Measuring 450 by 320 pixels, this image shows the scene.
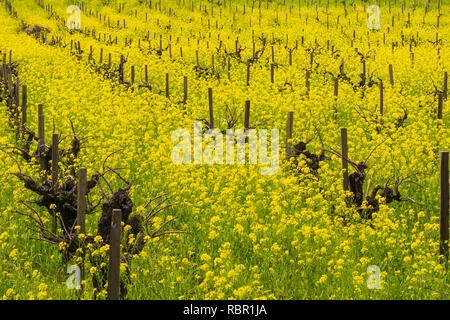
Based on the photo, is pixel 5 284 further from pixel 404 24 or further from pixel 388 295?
pixel 404 24

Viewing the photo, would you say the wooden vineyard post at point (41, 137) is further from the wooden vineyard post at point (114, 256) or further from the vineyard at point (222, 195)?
the wooden vineyard post at point (114, 256)

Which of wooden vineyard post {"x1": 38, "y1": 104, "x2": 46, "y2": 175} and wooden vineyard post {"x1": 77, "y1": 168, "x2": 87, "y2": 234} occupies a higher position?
wooden vineyard post {"x1": 38, "y1": 104, "x2": 46, "y2": 175}

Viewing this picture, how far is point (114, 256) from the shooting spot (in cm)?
430

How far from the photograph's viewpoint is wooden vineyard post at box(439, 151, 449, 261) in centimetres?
564

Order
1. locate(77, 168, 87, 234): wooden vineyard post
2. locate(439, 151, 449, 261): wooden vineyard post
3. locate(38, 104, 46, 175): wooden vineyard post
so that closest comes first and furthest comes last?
locate(77, 168, 87, 234): wooden vineyard post
locate(439, 151, 449, 261): wooden vineyard post
locate(38, 104, 46, 175): wooden vineyard post

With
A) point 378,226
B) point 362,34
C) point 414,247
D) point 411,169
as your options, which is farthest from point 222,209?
point 362,34

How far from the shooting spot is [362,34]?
38.5 meters

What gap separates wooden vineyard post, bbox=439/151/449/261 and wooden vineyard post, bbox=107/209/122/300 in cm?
372

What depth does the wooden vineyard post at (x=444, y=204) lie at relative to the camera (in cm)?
564

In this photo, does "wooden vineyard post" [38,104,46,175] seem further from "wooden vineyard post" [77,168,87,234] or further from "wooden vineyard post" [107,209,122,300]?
"wooden vineyard post" [107,209,122,300]

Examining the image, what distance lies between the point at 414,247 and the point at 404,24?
41585mm

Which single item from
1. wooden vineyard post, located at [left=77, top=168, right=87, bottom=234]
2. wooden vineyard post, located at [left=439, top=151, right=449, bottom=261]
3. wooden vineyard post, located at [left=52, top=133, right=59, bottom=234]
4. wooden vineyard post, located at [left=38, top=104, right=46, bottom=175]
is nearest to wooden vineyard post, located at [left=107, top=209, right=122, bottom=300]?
wooden vineyard post, located at [left=77, top=168, right=87, bottom=234]

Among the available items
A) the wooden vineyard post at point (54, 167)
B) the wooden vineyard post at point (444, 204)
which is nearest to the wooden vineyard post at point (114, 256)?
the wooden vineyard post at point (54, 167)

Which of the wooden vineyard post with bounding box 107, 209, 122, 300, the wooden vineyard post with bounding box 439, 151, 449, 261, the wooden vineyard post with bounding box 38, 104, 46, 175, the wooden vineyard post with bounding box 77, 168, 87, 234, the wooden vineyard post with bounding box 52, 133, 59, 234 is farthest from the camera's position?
the wooden vineyard post with bounding box 38, 104, 46, 175
